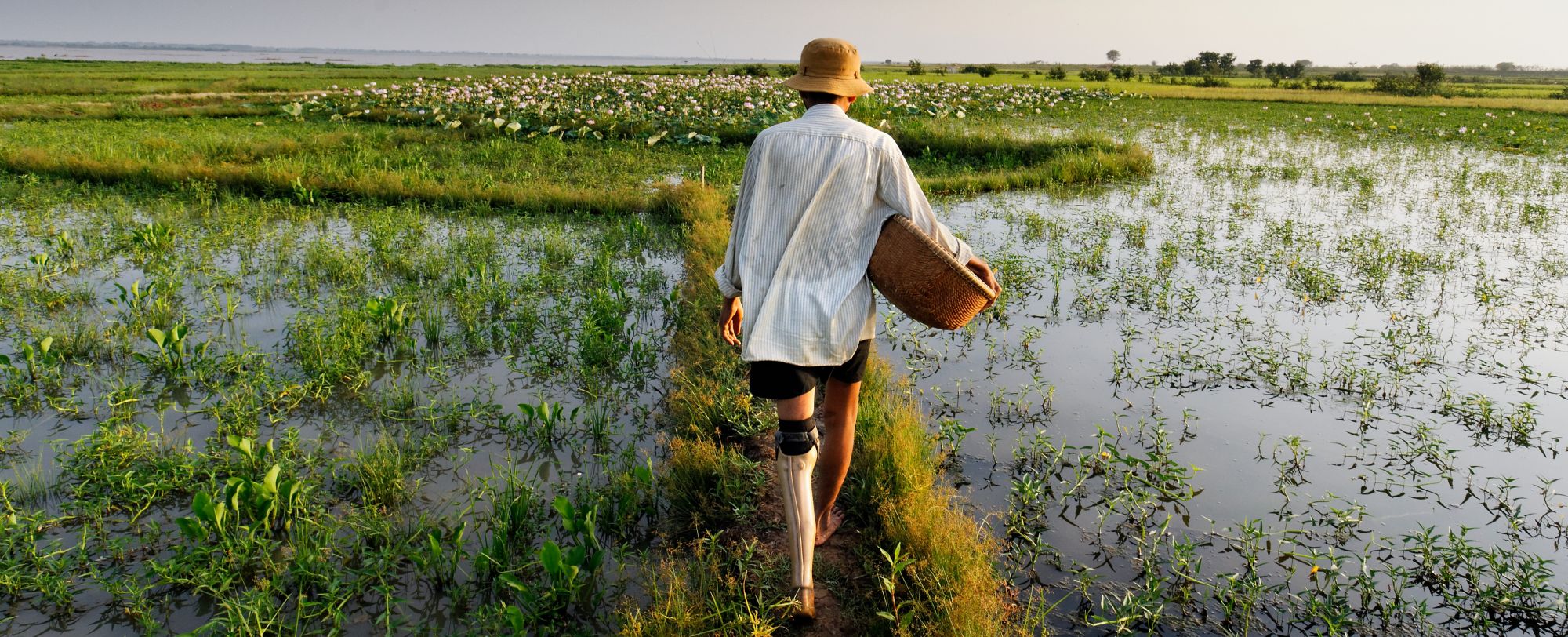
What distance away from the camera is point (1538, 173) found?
10.9 metres

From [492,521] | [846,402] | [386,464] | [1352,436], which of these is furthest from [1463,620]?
[386,464]

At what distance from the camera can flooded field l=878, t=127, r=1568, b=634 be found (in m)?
2.50

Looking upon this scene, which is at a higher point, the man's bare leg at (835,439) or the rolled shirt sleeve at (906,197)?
the rolled shirt sleeve at (906,197)

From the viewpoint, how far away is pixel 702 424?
11.5 ft

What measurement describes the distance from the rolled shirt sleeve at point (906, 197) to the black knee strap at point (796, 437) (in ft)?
1.99

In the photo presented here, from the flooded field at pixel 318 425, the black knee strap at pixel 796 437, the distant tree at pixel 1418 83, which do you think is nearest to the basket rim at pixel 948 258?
the black knee strap at pixel 796 437

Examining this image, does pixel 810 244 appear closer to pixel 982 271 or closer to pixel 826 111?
pixel 826 111

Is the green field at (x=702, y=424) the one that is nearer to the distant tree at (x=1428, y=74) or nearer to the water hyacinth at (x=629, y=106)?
the water hyacinth at (x=629, y=106)

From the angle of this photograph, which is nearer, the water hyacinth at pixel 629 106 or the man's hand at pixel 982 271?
the man's hand at pixel 982 271

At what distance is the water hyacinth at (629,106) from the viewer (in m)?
13.8

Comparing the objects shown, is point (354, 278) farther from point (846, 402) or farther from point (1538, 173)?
point (1538, 173)

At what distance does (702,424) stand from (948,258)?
5.77 ft

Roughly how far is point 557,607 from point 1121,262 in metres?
5.39

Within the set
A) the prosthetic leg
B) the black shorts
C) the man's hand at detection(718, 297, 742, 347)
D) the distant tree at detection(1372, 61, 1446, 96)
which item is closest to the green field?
the prosthetic leg
